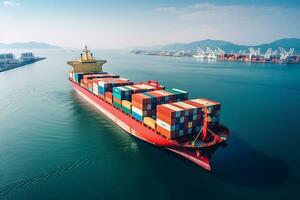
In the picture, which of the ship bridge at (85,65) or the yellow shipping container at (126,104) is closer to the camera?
the yellow shipping container at (126,104)

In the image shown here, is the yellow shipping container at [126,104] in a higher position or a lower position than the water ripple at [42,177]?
higher

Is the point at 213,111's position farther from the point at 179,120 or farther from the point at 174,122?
the point at 174,122

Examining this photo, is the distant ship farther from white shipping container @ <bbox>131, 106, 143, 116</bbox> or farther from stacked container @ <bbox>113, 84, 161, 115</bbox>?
white shipping container @ <bbox>131, 106, 143, 116</bbox>

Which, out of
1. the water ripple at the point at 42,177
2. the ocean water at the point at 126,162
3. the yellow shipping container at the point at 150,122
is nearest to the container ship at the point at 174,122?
the yellow shipping container at the point at 150,122

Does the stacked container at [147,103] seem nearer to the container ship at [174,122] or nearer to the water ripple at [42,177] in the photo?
the container ship at [174,122]

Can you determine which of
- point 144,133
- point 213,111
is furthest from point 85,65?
point 213,111

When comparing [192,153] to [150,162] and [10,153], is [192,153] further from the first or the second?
[10,153]

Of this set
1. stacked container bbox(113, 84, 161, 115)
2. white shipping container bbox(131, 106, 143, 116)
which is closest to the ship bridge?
stacked container bbox(113, 84, 161, 115)
